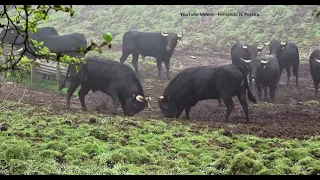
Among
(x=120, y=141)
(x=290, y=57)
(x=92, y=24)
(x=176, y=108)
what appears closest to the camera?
(x=120, y=141)

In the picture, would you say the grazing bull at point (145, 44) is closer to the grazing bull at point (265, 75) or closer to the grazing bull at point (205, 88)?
the grazing bull at point (265, 75)

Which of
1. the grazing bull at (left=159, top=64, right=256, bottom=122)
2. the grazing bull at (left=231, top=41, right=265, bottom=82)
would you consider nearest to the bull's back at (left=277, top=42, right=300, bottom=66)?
the grazing bull at (left=231, top=41, right=265, bottom=82)

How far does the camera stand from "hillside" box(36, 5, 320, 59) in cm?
3058

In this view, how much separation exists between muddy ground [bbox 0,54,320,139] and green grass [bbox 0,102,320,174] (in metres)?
1.18

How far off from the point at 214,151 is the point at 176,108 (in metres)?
5.38

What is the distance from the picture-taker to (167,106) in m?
15.1

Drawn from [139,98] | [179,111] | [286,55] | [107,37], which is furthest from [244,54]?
[107,37]

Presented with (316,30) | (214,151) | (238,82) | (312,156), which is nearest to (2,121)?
(214,151)

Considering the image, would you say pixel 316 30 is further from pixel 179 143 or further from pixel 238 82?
pixel 179 143

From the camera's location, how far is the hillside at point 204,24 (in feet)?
100

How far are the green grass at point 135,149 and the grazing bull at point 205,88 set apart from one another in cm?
192

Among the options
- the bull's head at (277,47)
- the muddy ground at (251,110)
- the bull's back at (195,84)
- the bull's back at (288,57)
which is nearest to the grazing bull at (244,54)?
the bull's head at (277,47)

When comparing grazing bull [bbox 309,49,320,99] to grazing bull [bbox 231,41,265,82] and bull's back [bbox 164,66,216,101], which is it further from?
bull's back [bbox 164,66,216,101]

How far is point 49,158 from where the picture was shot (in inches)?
347
